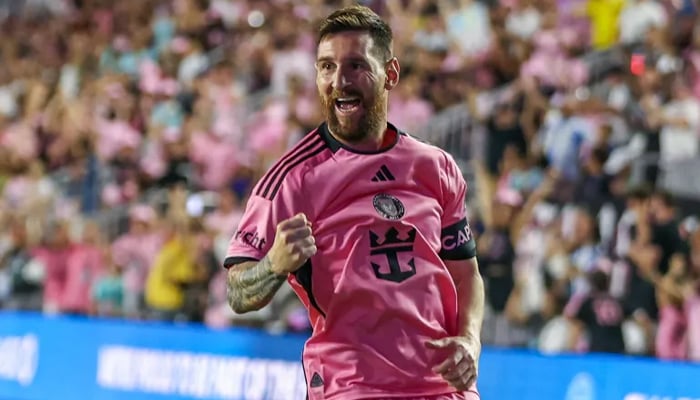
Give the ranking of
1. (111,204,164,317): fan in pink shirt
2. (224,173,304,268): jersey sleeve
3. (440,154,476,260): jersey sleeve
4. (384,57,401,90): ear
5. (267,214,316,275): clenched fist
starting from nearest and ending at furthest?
(267,214,316,275): clenched fist < (224,173,304,268): jersey sleeve < (384,57,401,90): ear < (440,154,476,260): jersey sleeve < (111,204,164,317): fan in pink shirt

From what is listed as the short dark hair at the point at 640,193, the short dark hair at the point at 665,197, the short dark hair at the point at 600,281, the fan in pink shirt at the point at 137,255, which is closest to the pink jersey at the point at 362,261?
the short dark hair at the point at 600,281

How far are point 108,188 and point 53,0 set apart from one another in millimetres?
6233

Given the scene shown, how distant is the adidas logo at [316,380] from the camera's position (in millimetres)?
4598

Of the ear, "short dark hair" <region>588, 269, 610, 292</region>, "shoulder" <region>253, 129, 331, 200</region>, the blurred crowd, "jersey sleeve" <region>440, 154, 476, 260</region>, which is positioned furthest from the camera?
the blurred crowd

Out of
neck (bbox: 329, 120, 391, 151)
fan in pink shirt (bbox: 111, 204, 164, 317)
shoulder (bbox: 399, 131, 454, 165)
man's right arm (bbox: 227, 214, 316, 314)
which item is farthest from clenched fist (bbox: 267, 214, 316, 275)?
fan in pink shirt (bbox: 111, 204, 164, 317)

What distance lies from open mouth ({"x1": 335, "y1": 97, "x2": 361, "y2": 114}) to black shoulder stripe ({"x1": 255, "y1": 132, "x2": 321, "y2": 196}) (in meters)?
0.18

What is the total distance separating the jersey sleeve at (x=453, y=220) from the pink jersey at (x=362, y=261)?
0.11 meters

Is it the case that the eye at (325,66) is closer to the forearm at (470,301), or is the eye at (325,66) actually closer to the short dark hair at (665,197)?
the forearm at (470,301)

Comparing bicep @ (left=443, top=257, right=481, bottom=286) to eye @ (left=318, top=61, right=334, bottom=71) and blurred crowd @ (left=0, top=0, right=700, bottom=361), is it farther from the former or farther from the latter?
blurred crowd @ (left=0, top=0, right=700, bottom=361)

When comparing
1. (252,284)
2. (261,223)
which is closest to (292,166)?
(261,223)

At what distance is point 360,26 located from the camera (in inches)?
180

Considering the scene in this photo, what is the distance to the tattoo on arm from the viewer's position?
170 inches

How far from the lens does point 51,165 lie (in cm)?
1706

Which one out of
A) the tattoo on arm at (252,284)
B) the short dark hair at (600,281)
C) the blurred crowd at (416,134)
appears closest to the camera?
the tattoo on arm at (252,284)
